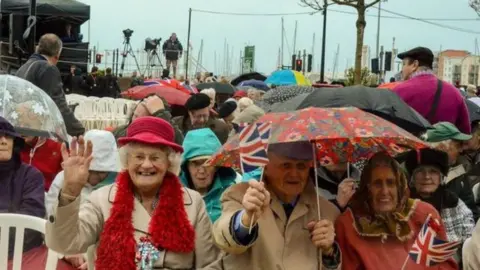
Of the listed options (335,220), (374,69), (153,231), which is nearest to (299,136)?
(335,220)

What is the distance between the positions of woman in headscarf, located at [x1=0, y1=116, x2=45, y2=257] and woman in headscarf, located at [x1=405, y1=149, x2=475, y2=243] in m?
2.35

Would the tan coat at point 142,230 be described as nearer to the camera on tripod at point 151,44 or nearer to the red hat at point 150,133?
the red hat at point 150,133

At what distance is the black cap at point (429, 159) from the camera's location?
5180 mm

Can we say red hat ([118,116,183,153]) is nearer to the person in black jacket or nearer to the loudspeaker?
the person in black jacket

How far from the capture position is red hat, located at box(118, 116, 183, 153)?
417 centimetres

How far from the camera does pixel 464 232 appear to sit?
5.17 meters

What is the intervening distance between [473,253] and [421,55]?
330 centimetres

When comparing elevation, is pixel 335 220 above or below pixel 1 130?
below

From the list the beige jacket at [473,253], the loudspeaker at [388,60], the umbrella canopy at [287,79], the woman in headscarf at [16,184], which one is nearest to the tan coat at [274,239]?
the beige jacket at [473,253]

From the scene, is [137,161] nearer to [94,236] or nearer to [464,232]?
[94,236]

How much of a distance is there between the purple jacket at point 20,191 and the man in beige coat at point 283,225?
142cm

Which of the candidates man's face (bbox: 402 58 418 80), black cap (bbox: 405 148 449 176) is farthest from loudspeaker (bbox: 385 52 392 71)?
black cap (bbox: 405 148 449 176)

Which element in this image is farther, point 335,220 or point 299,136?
point 335,220

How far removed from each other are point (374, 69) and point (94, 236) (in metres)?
28.2
